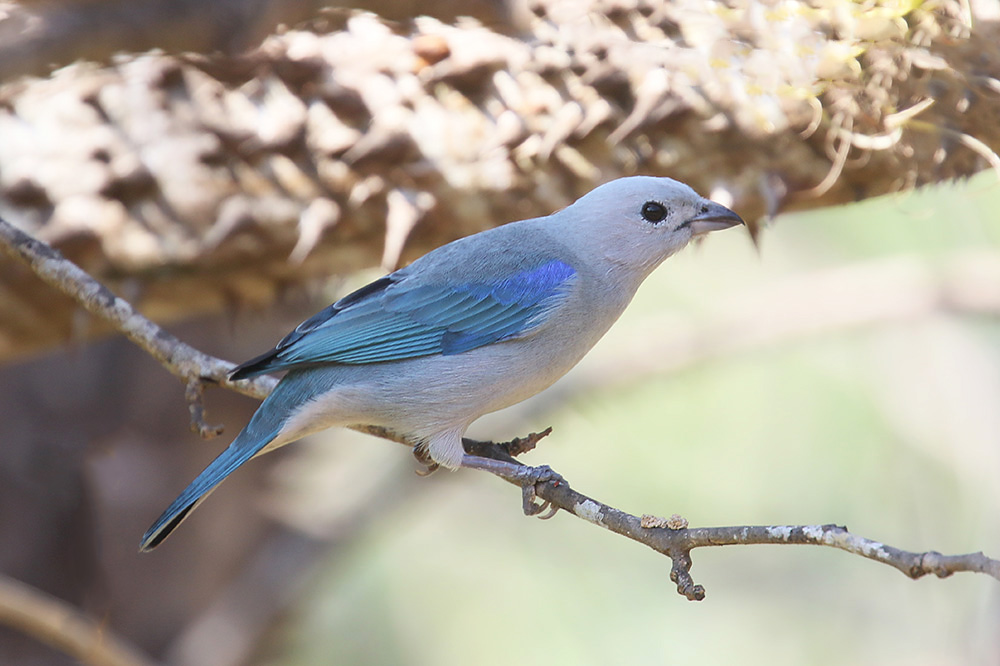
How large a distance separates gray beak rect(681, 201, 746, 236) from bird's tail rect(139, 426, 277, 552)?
1.38 m

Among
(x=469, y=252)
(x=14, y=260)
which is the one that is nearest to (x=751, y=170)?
(x=469, y=252)

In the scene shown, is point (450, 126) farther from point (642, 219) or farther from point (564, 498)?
point (564, 498)

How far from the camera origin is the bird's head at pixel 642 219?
3039 mm

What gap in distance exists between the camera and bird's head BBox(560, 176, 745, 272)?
120 inches

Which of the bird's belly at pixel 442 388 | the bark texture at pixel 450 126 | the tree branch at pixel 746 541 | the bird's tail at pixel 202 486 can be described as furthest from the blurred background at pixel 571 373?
the tree branch at pixel 746 541

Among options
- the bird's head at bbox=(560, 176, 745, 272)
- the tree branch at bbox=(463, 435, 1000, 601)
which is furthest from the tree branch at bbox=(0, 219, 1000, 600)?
the bird's head at bbox=(560, 176, 745, 272)

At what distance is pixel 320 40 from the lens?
2.94 metres

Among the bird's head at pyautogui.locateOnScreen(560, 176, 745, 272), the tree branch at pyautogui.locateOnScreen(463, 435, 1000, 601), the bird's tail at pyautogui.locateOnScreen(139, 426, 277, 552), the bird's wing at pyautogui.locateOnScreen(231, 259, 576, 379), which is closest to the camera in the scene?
the tree branch at pyautogui.locateOnScreen(463, 435, 1000, 601)

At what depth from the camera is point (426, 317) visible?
3004 mm

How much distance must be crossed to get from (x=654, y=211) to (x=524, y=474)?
964 millimetres

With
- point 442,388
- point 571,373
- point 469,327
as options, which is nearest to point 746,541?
point 442,388

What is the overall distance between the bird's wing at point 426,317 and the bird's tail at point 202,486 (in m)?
0.27

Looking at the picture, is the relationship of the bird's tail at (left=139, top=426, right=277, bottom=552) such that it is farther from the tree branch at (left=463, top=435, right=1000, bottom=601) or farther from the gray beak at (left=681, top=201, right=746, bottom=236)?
the gray beak at (left=681, top=201, right=746, bottom=236)

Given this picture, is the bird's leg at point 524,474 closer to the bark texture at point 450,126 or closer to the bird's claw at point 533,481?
the bird's claw at point 533,481
